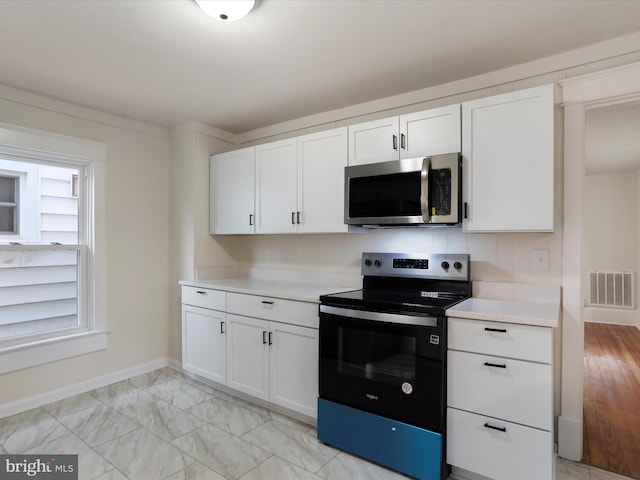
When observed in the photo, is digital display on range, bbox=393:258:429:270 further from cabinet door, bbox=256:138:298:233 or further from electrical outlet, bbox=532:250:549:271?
cabinet door, bbox=256:138:298:233

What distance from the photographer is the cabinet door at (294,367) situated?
2438 mm

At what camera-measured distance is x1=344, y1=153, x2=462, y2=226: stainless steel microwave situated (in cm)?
217

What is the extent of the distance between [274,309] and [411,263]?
3.23 feet

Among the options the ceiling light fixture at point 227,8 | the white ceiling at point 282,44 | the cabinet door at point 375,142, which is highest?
the white ceiling at point 282,44

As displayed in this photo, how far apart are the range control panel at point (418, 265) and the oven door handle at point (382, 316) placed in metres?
0.59

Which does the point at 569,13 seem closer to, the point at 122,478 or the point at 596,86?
the point at 596,86

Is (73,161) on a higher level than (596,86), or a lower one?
lower

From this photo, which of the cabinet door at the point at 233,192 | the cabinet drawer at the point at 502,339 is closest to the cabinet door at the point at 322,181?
the cabinet door at the point at 233,192

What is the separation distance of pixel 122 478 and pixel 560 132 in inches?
119

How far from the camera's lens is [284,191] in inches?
118

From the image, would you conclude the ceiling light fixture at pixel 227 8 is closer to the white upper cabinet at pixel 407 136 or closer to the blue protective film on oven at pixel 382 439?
the white upper cabinet at pixel 407 136

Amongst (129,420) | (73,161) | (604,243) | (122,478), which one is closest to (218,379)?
(129,420)

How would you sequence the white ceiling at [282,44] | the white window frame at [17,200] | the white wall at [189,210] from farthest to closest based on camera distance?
the white wall at [189,210]
the white window frame at [17,200]
the white ceiling at [282,44]

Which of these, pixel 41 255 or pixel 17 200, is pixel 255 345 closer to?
pixel 41 255
